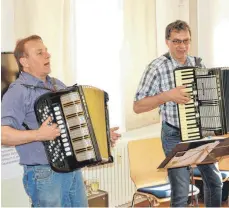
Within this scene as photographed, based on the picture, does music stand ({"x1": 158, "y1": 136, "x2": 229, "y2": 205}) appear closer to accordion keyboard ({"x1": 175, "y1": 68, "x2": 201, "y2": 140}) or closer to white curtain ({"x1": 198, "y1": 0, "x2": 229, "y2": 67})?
accordion keyboard ({"x1": 175, "y1": 68, "x2": 201, "y2": 140})

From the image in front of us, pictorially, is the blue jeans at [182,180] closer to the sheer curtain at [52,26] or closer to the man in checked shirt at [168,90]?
the man in checked shirt at [168,90]

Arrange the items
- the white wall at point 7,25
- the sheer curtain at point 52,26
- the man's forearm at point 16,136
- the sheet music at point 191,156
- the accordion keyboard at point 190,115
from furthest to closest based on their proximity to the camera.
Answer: the sheer curtain at point 52,26 → the white wall at point 7,25 → the accordion keyboard at point 190,115 → the sheet music at point 191,156 → the man's forearm at point 16,136

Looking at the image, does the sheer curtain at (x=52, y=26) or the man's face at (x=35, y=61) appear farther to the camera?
the sheer curtain at (x=52, y=26)

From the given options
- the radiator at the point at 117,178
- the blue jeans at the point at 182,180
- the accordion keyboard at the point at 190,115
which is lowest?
the radiator at the point at 117,178

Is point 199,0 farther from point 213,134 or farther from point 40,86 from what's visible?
point 40,86

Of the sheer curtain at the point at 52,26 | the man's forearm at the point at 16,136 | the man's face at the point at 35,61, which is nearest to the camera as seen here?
the man's forearm at the point at 16,136

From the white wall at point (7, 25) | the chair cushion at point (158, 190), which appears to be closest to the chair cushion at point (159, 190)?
the chair cushion at point (158, 190)

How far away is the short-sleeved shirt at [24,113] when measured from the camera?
213cm

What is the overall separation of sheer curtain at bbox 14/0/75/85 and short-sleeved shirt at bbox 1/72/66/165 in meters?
1.03

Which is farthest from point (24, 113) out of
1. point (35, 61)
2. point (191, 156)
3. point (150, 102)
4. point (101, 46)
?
point (101, 46)

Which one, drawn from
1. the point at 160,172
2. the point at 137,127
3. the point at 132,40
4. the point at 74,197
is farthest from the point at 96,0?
the point at 74,197

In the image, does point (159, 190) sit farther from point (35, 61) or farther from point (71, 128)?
point (35, 61)

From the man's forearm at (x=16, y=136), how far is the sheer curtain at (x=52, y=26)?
1.22 m

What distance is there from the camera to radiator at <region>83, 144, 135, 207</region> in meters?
3.74
